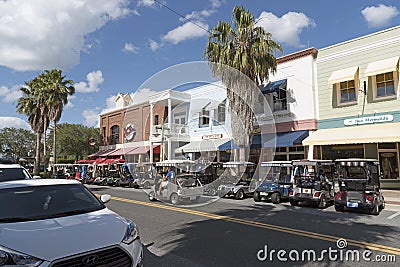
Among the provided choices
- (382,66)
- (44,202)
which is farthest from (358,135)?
(44,202)

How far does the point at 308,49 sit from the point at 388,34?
4.58 meters

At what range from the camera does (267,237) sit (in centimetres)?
706

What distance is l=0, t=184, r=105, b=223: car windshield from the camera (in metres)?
4.23

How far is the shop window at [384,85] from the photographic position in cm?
1627

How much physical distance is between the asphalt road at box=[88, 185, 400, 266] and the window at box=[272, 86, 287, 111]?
11036 mm

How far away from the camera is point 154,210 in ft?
37.8


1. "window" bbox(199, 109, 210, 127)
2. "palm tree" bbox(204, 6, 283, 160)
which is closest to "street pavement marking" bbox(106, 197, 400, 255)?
"palm tree" bbox(204, 6, 283, 160)

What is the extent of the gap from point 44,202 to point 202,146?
20210 mm

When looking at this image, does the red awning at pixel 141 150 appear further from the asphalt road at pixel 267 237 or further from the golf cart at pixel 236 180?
the asphalt road at pixel 267 237

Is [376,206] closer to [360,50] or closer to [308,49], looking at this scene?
[360,50]

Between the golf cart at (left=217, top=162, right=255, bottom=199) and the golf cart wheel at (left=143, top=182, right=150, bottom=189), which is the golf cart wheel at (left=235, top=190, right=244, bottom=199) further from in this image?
the golf cart wheel at (left=143, top=182, right=150, bottom=189)

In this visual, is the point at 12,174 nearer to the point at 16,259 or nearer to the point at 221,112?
the point at 16,259

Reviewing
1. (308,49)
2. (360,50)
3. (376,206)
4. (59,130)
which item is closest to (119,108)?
(59,130)

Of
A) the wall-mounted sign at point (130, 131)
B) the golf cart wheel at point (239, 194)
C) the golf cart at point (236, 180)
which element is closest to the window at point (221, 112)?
the golf cart at point (236, 180)
